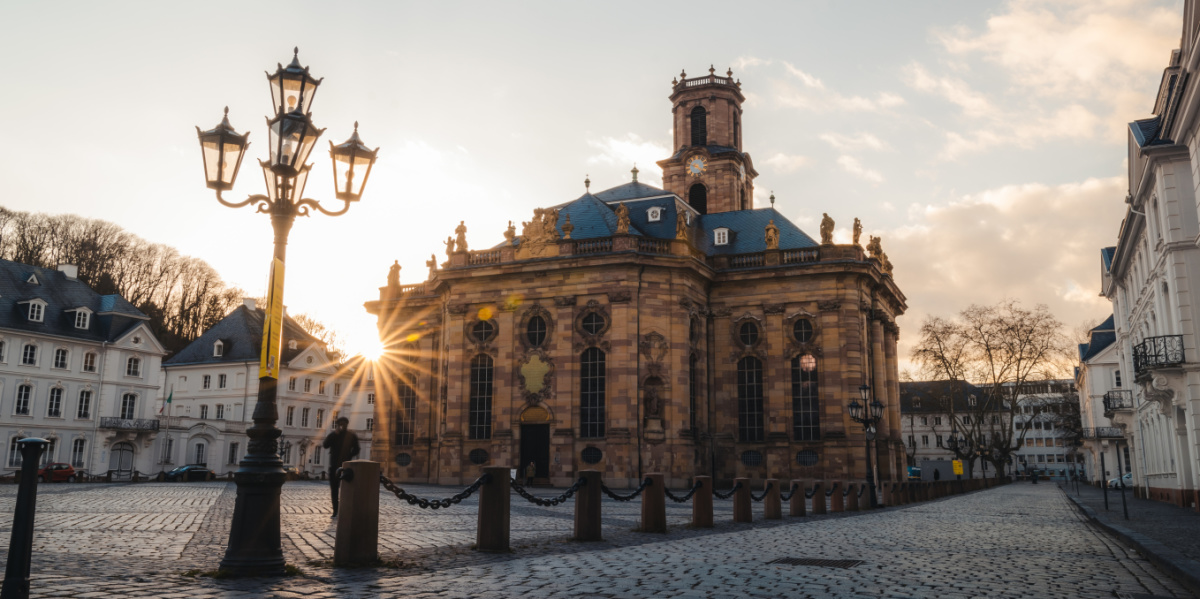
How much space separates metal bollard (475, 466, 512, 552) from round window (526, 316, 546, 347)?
30.3 m

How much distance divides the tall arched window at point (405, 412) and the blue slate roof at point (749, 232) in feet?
58.2

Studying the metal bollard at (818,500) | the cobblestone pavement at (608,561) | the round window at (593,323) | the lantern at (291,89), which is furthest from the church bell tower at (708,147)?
the lantern at (291,89)

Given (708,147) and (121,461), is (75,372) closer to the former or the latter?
(121,461)

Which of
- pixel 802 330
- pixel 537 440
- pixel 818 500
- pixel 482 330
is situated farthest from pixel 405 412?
pixel 818 500

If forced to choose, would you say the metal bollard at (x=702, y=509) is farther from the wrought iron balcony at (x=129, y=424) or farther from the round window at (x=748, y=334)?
the wrought iron balcony at (x=129, y=424)

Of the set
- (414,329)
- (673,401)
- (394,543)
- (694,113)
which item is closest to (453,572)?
(394,543)

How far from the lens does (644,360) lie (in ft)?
131

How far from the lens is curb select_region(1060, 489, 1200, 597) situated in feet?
28.0

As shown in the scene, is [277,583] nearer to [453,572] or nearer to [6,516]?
[453,572]

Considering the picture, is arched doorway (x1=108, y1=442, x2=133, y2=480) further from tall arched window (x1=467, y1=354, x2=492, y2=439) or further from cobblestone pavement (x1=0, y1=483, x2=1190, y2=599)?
cobblestone pavement (x1=0, y1=483, x2=1190, y2=599)

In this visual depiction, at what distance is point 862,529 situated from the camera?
16828 millimetres

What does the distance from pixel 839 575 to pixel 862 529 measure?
8042 mm

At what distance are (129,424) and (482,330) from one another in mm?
25476

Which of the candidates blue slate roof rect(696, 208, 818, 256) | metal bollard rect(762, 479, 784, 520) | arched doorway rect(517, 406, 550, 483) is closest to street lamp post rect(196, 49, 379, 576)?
metal bollard rect(762, 479, 784, 520)
